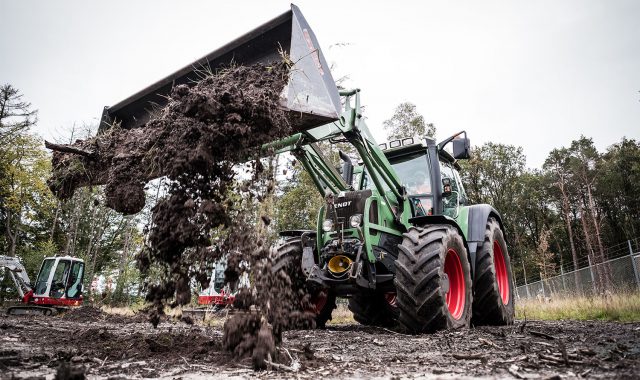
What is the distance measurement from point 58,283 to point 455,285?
14332 millimetres

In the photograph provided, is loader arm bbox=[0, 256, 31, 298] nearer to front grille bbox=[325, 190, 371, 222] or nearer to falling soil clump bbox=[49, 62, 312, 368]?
falling soil clump bbox=[49, 62, 312, 368]

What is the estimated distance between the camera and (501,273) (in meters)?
6.96

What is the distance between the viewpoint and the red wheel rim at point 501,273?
6824mm

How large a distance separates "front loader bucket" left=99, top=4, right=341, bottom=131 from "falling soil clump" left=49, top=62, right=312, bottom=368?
14 centimetres

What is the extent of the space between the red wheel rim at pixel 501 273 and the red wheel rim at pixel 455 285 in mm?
1662

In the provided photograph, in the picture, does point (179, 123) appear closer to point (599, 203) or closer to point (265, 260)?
point (265, 260)

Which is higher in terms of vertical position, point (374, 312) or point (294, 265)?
point (294, 265)

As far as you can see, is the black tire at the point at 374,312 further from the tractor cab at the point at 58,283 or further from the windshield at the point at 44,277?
the windshield at the point at 44,277

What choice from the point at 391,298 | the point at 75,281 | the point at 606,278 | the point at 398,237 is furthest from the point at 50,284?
the point at 606,278

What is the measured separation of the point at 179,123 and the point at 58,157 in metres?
2.09

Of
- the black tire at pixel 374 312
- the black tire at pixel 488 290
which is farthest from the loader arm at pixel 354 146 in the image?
the black tire at pixel 374 312

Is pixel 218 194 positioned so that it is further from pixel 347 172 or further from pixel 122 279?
pixel 122 279

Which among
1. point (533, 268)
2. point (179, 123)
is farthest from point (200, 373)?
point (533, 268)

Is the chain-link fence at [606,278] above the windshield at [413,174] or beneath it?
beneath
